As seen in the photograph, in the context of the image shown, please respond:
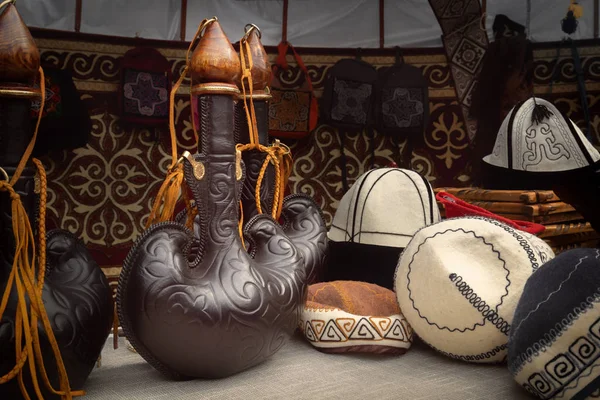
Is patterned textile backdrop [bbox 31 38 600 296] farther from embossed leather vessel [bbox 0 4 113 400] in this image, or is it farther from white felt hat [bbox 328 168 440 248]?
embossed leather vessel [bbox 0 4 113 400]

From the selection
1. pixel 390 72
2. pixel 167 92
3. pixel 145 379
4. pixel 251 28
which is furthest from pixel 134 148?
pixel 145 379

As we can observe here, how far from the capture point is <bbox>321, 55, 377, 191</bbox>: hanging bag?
2.61 m

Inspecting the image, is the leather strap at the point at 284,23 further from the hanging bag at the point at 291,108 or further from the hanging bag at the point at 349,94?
the hanging bag at the point at 349,94

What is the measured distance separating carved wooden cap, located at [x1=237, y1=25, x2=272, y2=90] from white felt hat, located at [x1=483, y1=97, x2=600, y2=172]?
0.67 m

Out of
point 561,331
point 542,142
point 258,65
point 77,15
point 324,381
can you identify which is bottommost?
point 324,381

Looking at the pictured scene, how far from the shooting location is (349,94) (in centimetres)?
261

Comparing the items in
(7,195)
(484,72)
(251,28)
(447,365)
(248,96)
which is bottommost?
(447,365)

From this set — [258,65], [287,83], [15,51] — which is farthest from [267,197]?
[287,83]

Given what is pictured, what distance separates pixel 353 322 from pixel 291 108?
194cm

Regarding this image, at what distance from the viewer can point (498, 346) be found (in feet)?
2.42

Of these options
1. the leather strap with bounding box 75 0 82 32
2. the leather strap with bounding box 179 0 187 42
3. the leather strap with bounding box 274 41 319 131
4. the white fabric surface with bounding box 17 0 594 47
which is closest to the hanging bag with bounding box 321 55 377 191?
the leather strap with bounding box 274 41 319 131

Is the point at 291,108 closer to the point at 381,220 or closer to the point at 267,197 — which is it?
the point at 381,220

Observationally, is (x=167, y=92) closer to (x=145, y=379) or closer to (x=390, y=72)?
(x=390, y=72)

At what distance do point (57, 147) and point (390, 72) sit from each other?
63.1 inches
